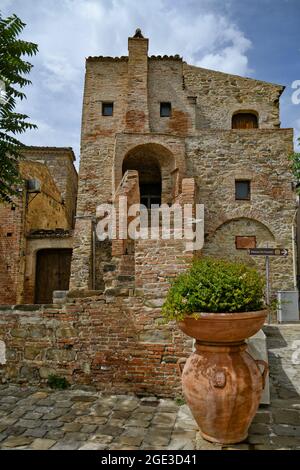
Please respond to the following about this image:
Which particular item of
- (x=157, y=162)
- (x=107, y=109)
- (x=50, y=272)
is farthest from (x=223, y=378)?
(x=107, y=109)

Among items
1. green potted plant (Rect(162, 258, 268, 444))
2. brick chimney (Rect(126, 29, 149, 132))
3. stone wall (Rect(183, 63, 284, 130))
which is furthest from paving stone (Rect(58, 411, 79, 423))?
stone wall (Rect(183, 63, 284, 130))

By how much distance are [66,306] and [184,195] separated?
678cm

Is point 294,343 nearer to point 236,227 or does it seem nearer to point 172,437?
point 172,437

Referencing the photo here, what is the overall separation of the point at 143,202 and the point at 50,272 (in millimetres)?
4722

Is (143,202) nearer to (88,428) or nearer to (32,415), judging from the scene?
(32,415)

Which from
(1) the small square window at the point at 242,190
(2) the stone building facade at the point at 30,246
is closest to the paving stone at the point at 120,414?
(2) the stone building facade at the point at 30,246

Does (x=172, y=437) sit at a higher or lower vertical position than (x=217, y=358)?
lower

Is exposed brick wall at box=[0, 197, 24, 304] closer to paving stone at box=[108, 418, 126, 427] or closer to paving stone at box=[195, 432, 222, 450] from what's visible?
paving stone at box=[108, 418, 126, 427]

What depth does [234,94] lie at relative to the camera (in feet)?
54.5

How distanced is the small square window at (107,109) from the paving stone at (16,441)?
13669mm

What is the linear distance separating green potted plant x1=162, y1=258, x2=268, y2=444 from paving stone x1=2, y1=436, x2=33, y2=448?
5.15 ft

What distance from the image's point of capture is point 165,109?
15422mm

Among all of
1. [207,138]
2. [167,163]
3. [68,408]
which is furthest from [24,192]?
[68,408]

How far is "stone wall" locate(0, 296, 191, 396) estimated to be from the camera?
4.47 meters
